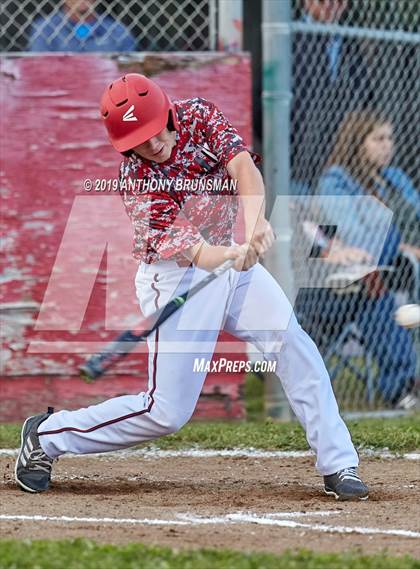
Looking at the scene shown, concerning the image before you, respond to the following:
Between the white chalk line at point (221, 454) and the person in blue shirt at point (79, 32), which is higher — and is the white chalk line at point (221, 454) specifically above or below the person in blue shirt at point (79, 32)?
below

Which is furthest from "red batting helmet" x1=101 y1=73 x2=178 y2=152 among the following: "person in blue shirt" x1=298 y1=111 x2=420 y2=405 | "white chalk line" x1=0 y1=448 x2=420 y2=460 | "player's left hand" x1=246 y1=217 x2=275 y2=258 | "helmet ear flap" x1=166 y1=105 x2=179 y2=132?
"person in blue shirt" x1=298 y1=111 x2=420 y2=405

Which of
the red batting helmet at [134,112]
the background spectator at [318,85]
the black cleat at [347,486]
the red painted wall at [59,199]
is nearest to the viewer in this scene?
the red batting helmet at [134,112]

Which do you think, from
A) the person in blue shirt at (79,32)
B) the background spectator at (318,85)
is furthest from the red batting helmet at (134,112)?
the background spectator at (318,85)

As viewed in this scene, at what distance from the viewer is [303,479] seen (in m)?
5.72

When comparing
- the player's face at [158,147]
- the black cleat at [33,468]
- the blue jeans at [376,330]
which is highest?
the player's face at [158,147]

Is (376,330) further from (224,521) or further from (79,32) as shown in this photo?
(224,521)

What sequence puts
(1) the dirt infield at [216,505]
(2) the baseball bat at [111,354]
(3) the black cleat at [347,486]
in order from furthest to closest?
(2) the baseball bat at [111,354]
(3) the black cleat at [347,486]
(1) the dirt infield at [216,505]

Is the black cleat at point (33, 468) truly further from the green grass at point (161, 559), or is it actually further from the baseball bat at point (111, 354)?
the baseball bat at point (111, 354)

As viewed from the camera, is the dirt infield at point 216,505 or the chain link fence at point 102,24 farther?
Answer: the chain link fence at point 102,24

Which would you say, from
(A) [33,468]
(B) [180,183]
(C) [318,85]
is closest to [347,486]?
(A) [33,468]

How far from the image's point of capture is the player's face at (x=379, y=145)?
26.1 ft

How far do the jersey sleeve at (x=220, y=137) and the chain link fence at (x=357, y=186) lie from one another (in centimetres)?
261

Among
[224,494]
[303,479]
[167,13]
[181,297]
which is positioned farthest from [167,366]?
[167,13]

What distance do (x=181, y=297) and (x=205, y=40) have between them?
10.0 feet
